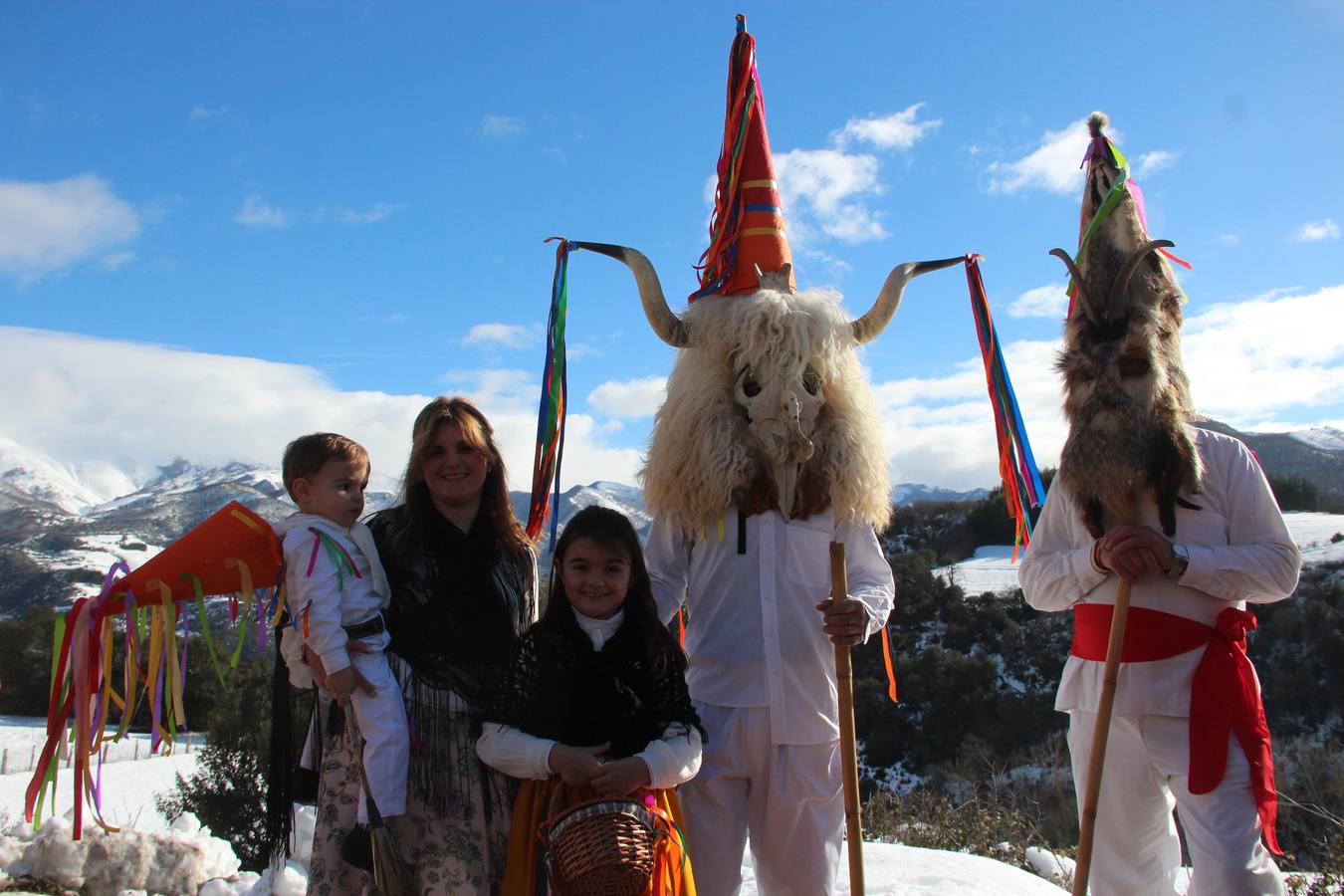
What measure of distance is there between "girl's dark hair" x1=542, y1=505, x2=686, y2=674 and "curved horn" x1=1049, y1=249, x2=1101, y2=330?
1.55 m

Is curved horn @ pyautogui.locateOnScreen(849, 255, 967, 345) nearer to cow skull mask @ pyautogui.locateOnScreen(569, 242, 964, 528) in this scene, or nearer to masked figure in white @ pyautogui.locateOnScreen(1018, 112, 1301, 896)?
cow skull mask @ pyautogui.locateOnScreen(569, 242, 964, 528)

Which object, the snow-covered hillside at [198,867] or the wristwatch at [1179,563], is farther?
the snow-covered hillside at [198,867]

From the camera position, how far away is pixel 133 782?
63.7 feet

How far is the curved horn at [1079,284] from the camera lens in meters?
2.94

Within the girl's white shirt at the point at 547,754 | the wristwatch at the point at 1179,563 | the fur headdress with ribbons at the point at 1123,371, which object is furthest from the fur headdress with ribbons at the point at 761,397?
the wristwatch at the point at 1179,563

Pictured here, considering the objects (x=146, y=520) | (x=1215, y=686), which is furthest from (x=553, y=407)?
(x=146, y=520)

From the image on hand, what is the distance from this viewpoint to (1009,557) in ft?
90.8

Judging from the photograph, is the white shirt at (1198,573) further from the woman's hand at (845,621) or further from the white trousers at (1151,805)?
the woman's hand at (845,621)

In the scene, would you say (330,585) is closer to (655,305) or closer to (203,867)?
(655,305)

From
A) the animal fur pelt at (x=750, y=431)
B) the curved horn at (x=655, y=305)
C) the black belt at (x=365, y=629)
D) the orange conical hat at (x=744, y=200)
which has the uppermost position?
the orange conical hat at (x=744, y=200)

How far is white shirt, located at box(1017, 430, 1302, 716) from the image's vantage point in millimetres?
2670

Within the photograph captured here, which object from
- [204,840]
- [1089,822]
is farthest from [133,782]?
[1089,822]

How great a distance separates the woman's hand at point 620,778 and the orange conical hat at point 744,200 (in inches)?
66.5

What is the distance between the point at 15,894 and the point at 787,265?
4.54 meters
